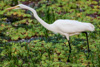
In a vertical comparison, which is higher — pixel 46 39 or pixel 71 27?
pixel 71 27

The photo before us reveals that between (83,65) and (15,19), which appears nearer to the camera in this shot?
(83,65)

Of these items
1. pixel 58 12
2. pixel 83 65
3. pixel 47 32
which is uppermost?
pixel 58 12

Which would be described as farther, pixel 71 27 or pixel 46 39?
pixel 46 39

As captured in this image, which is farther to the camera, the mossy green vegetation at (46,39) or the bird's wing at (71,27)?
the mossy green vegetation at (46,39)

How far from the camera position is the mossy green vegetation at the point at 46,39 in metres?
5.76

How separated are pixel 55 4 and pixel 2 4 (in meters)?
2.10

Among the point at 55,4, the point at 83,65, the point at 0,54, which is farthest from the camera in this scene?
the point at 55,4

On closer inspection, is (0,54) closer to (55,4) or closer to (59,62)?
(59,62)

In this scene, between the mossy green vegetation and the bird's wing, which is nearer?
the bird's wing

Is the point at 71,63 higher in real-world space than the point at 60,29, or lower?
lower

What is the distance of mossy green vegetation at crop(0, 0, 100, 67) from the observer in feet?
18.9

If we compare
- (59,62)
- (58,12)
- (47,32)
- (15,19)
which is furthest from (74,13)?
(59,62)

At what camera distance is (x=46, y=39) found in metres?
6.79

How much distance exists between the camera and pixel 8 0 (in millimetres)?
9234
